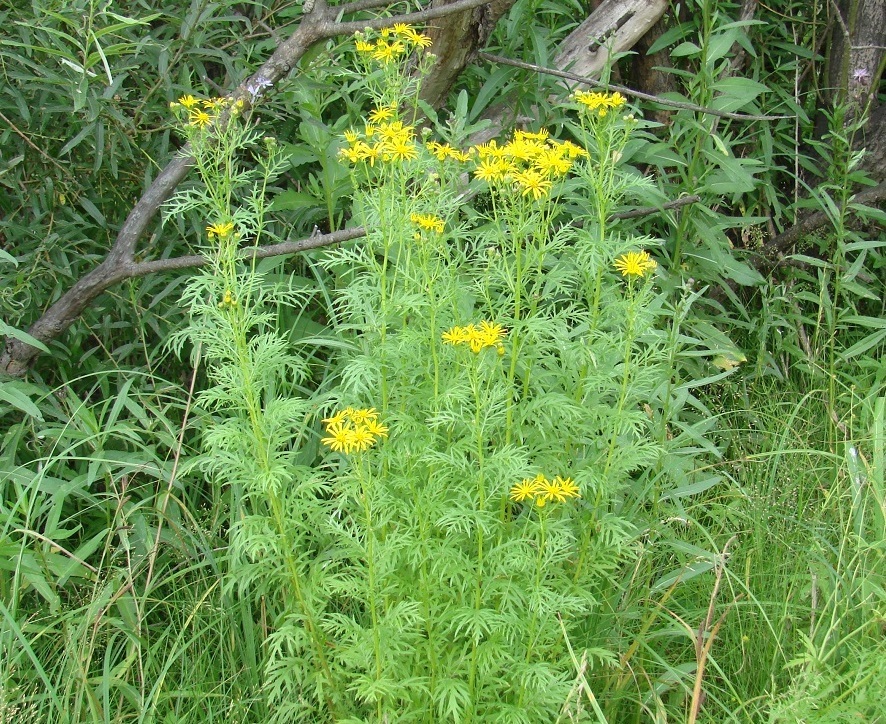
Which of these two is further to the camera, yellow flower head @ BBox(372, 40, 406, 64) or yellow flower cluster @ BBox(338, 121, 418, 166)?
yellow flower head @ BBox(372, 40, 406, 64)

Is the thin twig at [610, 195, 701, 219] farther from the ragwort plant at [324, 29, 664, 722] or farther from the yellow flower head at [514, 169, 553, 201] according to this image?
the yellow flower head at [514, 169, 553, 201]

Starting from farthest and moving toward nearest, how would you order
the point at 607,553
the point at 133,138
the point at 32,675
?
the point at 133,138 < the point at 32,675 < the point at 607,553

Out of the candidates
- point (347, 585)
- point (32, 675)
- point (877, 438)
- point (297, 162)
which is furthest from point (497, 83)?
point (32, 675)

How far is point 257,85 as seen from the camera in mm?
2658

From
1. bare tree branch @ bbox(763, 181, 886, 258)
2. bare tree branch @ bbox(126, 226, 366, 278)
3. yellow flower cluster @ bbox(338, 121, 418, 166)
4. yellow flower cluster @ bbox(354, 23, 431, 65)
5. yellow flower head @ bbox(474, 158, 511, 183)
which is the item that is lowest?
bare tree branch @ bbox(763, 181, 886, 258)

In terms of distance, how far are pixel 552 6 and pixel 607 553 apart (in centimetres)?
208

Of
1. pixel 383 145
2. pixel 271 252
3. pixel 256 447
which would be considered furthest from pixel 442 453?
pixel 271 252

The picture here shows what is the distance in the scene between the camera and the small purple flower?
8.64ft

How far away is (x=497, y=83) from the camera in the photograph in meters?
3.19

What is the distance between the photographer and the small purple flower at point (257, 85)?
8.64 ft

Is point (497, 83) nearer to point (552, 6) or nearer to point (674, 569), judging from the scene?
point (552, 6)

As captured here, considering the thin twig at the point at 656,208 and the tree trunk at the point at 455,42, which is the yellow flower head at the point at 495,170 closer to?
the thin twig at the point at 656,208

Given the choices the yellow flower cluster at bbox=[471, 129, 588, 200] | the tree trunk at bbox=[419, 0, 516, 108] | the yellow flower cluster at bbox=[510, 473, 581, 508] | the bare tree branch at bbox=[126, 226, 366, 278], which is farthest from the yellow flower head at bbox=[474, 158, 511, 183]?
the tree trunk at bbox=[419, 0, 516, 108]

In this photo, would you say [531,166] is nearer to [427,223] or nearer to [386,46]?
[427,223]
